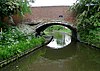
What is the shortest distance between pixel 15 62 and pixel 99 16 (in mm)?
7851

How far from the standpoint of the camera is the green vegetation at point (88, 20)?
18.1 meters

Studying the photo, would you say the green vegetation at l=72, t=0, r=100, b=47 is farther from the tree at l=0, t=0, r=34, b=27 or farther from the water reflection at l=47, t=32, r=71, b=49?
the tree at l=0, t=0, r=34, b=27

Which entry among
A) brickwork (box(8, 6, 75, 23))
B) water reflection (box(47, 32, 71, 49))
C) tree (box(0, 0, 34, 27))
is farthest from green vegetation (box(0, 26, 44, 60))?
brickwork (box(8, 6, 75, 23))

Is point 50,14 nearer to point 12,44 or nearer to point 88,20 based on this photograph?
point 88,20

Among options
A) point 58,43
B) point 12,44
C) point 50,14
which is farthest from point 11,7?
point 58,43

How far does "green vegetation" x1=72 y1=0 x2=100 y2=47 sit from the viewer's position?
59.3 feet

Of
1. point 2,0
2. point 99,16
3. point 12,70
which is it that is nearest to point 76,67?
point 12,70

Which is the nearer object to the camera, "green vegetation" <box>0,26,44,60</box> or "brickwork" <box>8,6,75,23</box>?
"green vegetation" <box>0,26,44,60</box>

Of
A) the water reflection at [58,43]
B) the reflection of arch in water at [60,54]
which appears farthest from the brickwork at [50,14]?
the reflection of arch in water at [60,54]

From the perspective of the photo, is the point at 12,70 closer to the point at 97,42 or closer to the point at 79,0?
the point at 97,42

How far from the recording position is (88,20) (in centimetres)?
1952

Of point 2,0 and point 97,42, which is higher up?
point 2,0

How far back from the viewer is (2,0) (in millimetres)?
17000

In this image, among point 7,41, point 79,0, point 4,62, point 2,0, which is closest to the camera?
point 4,62
